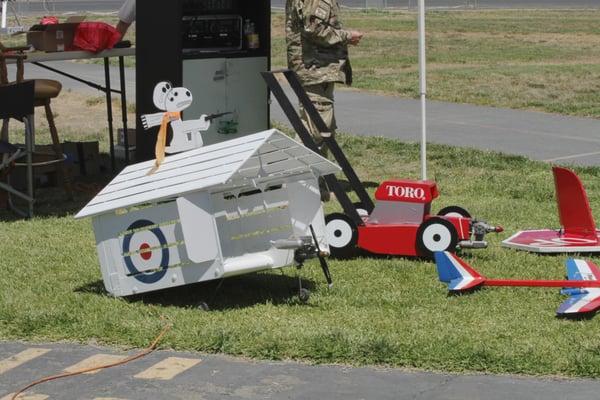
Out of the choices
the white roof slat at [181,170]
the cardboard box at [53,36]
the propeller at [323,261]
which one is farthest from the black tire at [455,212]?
the cardboard box at [53,36]

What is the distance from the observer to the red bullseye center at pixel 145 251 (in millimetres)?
6199

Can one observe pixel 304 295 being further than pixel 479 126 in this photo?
No

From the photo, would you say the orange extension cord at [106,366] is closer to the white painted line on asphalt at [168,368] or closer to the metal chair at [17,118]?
the white painted line on asphalt at [168,368]

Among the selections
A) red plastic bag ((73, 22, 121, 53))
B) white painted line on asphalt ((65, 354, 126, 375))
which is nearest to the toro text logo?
white painted line on asphalt ((65, 354, 126, 375))

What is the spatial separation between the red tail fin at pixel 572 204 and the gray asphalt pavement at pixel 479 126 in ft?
12.4

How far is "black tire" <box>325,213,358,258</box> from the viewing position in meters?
7.34

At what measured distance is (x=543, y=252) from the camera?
742 cm

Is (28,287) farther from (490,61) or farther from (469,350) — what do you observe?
(490,61)

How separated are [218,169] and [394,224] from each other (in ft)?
5.90

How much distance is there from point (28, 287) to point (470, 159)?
567cm

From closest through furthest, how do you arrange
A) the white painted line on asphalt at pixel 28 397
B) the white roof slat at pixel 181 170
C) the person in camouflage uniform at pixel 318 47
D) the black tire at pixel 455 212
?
the white painted line on asphalt at pixel 28 397 < the white roof slat at pixel 181 170 < the black tire at pixel 455 212 < the person in camouflage uniform at pixel 318 47

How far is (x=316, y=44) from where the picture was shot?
927cm

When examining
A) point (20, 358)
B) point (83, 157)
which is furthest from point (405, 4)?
point (20, 358)

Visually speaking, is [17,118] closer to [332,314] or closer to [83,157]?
[83,157]
